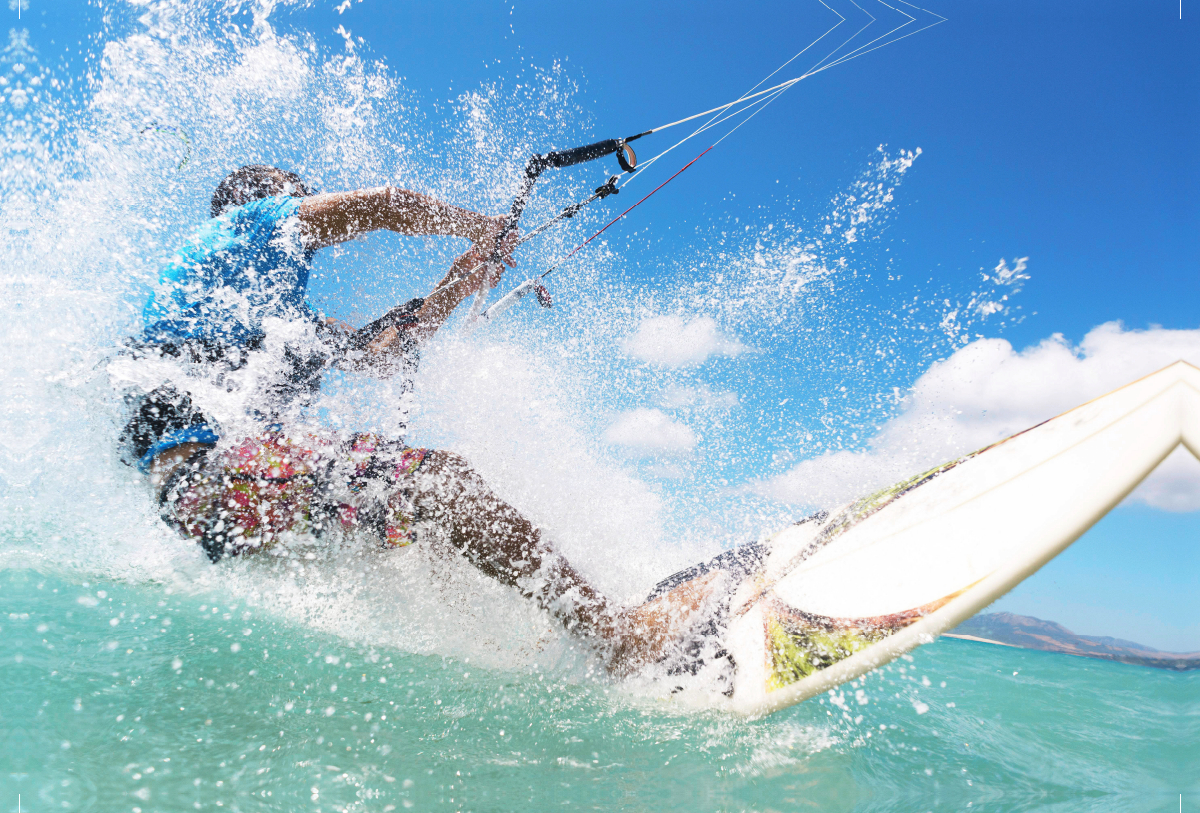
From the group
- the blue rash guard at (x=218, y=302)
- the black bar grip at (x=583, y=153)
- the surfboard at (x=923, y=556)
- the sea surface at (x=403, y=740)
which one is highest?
the black bar grip at (x=583, y=153)

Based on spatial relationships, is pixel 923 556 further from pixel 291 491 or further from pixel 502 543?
pixel 291 491

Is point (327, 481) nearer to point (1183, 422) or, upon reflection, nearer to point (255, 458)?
point (255, 458)

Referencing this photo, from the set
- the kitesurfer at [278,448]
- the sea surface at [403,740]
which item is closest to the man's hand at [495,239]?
the kitesurfer at [278,448]

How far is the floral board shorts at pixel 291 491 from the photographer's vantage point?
4.98ft

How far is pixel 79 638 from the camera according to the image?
154cm

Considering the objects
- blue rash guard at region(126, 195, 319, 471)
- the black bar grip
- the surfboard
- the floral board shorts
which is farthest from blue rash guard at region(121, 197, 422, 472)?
the surfboard

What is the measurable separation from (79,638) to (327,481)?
0.90 m

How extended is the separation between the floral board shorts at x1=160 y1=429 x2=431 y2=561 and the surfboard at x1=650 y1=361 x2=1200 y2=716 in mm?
1089

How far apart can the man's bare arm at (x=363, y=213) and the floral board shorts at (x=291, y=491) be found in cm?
72

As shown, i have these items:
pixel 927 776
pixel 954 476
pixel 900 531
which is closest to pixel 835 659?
pixel 927 776

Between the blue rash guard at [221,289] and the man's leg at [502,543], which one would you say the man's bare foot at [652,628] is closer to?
the man's leg at [502,543]

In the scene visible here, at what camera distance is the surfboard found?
1.48m

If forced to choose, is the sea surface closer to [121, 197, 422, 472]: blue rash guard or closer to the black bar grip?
[121, 197, 422, 472]: blue rash guard

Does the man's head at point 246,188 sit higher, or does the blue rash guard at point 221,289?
the man's head at point 246,188
